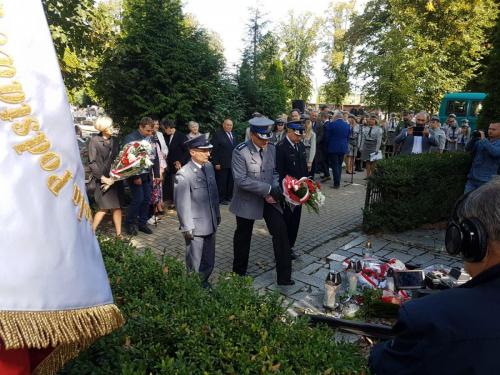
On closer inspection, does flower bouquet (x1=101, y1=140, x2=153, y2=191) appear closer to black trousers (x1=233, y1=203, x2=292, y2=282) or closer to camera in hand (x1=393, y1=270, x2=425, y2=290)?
black trousers (x1=233, y1=203, x2=292, y2=282)

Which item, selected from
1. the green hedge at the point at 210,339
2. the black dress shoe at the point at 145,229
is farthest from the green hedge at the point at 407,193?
the green hedge at the point at 210,339

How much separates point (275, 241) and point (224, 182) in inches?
179

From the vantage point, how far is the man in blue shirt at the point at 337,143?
11.4m

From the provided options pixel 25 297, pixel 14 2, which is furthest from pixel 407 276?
pixel 14 2

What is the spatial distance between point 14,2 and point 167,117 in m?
7.39

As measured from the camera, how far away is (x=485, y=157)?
23.1 feet

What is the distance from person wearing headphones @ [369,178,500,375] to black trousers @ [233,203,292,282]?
3467 millimetres

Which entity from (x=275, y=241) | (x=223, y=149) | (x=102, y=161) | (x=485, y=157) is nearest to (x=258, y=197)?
(x=275, y=241)

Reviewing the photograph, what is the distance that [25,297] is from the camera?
130cm

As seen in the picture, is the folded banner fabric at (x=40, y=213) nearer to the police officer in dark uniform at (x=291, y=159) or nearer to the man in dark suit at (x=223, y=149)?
the police officer in dark uniform at (x=291, y=159)

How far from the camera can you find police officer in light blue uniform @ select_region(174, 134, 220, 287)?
453 centimetres

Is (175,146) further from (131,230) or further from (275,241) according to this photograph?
(275,241)

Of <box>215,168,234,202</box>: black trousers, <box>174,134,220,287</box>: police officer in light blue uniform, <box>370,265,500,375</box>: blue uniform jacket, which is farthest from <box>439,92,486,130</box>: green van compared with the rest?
<box>370,265,500,375</box>: blue uniform jacket

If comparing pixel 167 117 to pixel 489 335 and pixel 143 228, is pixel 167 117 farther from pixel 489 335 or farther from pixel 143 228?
pixel 489 335
